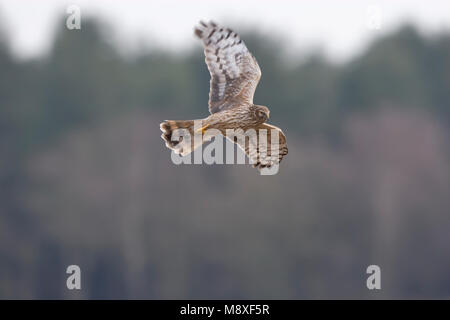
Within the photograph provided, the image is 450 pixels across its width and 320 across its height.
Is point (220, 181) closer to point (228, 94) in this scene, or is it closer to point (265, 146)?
point (265, 146)

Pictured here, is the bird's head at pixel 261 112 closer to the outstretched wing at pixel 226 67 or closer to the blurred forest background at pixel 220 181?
the outstretched wing at pixel 226 67

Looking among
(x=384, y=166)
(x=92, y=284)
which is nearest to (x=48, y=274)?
(x=92, y=284)

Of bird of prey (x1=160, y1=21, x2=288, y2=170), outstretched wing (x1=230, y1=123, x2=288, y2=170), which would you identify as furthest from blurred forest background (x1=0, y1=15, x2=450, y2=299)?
A: bird of prey (x1=160, y1=21, x2=288, y2=170)

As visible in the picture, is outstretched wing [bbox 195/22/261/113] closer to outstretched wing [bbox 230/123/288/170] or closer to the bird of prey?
the bird of prey

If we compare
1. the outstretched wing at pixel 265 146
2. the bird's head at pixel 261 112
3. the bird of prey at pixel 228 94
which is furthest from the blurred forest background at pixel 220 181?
the bird's head at pixel 261 112

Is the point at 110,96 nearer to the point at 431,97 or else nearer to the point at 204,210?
the point at 204,210

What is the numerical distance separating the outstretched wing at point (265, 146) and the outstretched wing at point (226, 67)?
1.48ft

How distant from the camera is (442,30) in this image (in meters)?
48.9

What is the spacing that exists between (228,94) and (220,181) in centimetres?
2602

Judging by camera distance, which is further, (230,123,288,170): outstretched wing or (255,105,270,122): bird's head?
(230,123,288,170): outstretched wing

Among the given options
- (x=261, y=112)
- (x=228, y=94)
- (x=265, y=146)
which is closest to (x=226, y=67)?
(x=228, y=94)

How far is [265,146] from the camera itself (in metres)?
15.7

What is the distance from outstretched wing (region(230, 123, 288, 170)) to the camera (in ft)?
51.1
